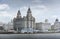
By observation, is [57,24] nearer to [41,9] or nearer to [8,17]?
[41,9]

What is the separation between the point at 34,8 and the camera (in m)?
9.08

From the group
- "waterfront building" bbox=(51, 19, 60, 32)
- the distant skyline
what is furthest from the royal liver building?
"waterfront building" bbox=(51, 19, 60, 32)

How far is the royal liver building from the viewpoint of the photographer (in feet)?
28.6

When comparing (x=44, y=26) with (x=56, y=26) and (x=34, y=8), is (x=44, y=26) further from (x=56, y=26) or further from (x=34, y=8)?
(x=34, y=8)

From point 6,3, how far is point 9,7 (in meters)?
0.31

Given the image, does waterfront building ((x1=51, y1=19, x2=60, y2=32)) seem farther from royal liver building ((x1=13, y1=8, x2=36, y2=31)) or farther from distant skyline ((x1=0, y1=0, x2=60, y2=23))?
royal liver building ((x1=13, y1=8, x2=36, y2=31))

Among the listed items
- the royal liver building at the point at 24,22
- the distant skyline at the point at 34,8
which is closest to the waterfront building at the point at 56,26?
the distant skyline at the point at 34,8

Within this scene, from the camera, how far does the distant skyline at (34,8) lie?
28.4ft

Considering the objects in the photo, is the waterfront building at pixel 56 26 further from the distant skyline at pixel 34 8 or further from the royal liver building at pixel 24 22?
the royal liver building at pixel 24 22

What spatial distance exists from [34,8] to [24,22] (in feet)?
2.86

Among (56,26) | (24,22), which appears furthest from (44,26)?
(24,22)

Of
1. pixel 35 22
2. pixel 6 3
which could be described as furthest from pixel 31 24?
pixel 6 3

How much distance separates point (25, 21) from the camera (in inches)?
353

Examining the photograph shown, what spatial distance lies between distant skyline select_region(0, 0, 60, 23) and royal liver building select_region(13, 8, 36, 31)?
179 millimetres
